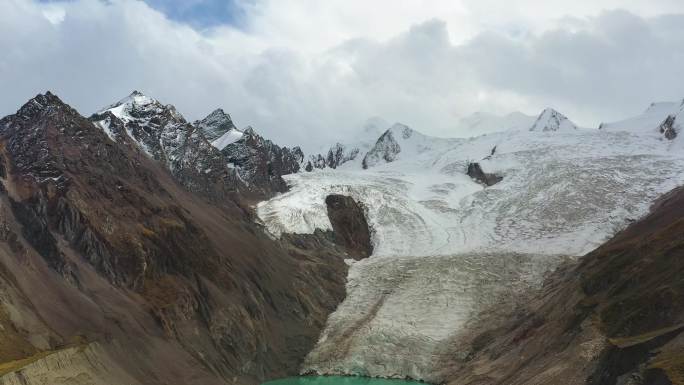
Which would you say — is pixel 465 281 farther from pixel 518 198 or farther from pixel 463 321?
pixel 518 198

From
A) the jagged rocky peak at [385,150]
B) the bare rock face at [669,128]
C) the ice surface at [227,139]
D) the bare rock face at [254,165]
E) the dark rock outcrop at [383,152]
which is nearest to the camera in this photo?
the bare rock face at [254,165]

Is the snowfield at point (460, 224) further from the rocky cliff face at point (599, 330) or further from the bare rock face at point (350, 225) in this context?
the rocky cliff face at point (599, 330)

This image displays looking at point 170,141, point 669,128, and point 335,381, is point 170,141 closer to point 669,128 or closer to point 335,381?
point 335,381

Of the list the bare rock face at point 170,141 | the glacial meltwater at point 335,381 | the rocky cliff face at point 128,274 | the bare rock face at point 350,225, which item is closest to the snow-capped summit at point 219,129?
the bare rock face at point 170,141

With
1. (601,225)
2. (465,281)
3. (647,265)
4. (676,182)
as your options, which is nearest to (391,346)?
(465,281)

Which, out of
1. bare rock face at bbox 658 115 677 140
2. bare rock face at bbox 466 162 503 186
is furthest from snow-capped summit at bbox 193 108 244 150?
bare rock face at bbox 658 115 677 140

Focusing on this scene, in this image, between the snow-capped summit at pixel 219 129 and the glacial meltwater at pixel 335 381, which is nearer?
the glacial meltwater at pixel 335 381
